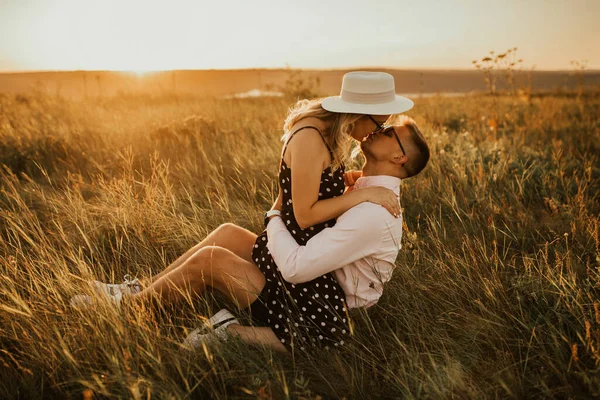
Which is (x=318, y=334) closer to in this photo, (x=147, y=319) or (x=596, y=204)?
(x=147, y=319)

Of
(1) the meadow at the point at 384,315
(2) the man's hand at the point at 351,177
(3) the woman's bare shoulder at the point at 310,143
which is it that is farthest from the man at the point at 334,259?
(3) the woman's bare shoulder at the point at 310,143

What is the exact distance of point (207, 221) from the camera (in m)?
4.23

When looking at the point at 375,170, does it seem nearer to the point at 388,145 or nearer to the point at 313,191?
the point at 388,145

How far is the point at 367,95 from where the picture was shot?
2.67m

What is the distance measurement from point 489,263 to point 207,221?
8.00ft

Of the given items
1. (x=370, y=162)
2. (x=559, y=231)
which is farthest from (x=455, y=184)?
(x=370, y=162)

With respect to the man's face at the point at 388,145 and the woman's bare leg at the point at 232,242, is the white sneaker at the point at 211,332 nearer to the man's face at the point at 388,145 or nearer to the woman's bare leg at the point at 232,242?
the woman's bare leg at the point at 232,242

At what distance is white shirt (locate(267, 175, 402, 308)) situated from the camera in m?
2.46

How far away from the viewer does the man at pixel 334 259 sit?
2.47m

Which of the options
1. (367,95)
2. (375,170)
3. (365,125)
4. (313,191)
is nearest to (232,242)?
(313,191)

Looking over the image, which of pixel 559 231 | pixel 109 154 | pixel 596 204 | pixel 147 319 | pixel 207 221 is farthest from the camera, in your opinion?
pixel 109 154

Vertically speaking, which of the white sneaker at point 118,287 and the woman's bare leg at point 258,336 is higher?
the white sneaker at point 118,287

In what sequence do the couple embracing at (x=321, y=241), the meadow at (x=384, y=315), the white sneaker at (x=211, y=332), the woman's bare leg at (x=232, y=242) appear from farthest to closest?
the woman's bare leg at (x=232, y=242), the couple embracing at (x=321, y=241), the white sneaker at (x=211, y=332), the meadow at (x=384, y=315)

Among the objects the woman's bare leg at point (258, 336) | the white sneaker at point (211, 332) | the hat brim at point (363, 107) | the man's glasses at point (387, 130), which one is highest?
the hat brim at point (363, 107)
